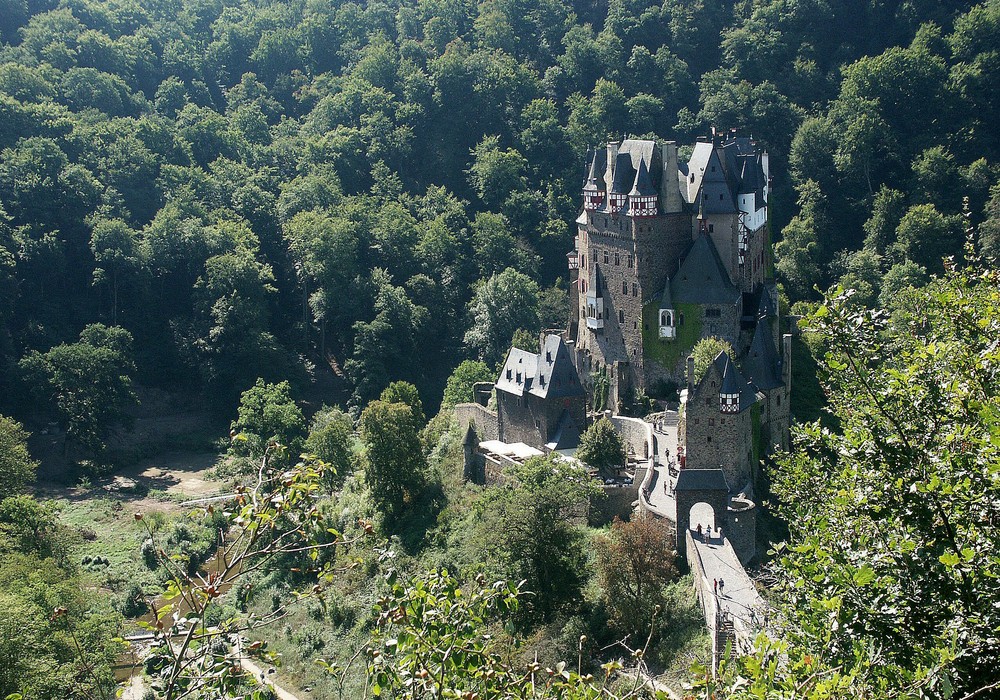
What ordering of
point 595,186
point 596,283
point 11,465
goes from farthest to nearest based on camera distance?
point 11,465, point 595,186, point 596,283

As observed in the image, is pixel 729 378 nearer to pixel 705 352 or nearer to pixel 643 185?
pixel 705 352

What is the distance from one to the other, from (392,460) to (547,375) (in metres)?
7.58

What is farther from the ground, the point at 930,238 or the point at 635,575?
the point at 930,238

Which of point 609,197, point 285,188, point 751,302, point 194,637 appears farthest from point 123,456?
point 194,637

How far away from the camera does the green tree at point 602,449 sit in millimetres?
41875

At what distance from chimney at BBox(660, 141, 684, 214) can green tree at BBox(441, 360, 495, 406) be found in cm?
1464

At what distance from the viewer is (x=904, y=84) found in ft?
248

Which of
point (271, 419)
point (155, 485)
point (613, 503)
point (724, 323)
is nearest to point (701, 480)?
point (613, 503)

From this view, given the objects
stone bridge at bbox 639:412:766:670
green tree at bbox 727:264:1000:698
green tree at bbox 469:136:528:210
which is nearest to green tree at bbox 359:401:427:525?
stone bridge at bbox 639:412:766:670

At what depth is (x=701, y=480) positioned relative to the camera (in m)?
37.8

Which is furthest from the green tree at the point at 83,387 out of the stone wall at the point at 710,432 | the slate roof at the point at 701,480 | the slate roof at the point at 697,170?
the slate roof at the point at 701,480

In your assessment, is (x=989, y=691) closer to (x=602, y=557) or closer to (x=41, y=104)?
(x=602, y=557)

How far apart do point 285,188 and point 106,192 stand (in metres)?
12.1

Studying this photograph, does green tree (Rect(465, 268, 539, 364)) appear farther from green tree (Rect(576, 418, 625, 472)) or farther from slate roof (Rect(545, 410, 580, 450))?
green tree (Rect(576, 418, 625, 472))
